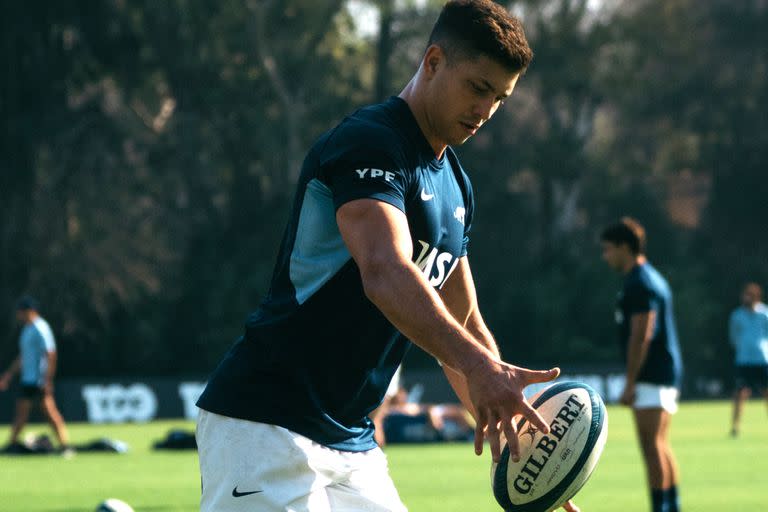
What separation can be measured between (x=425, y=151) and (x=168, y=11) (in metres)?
33.9

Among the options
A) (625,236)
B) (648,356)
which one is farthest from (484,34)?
(648,356)

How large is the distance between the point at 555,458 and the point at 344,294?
855 millimetres

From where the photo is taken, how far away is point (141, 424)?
90.5ft

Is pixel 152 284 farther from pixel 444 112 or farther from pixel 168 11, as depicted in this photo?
pixel 444 112

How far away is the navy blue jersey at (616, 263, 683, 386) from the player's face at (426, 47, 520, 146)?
677cm

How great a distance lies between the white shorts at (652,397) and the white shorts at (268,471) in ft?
21.7

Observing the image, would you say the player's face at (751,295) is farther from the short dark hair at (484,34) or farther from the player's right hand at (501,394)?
the player's right hand at (501,394)

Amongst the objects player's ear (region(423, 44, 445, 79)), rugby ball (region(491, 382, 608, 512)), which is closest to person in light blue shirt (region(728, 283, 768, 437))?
rugby ball (region(491, 382, 608, 512))

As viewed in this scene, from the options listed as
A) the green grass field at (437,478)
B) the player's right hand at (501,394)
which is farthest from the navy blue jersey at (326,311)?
the green grass field at (437,478)

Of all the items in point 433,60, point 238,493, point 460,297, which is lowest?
point 238,493

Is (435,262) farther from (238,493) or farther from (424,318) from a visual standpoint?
(238,493)

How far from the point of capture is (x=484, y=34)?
4.04 m

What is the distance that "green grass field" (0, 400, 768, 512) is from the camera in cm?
1223

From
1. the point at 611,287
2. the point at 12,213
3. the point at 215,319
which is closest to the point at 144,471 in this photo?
the point at 12,213
